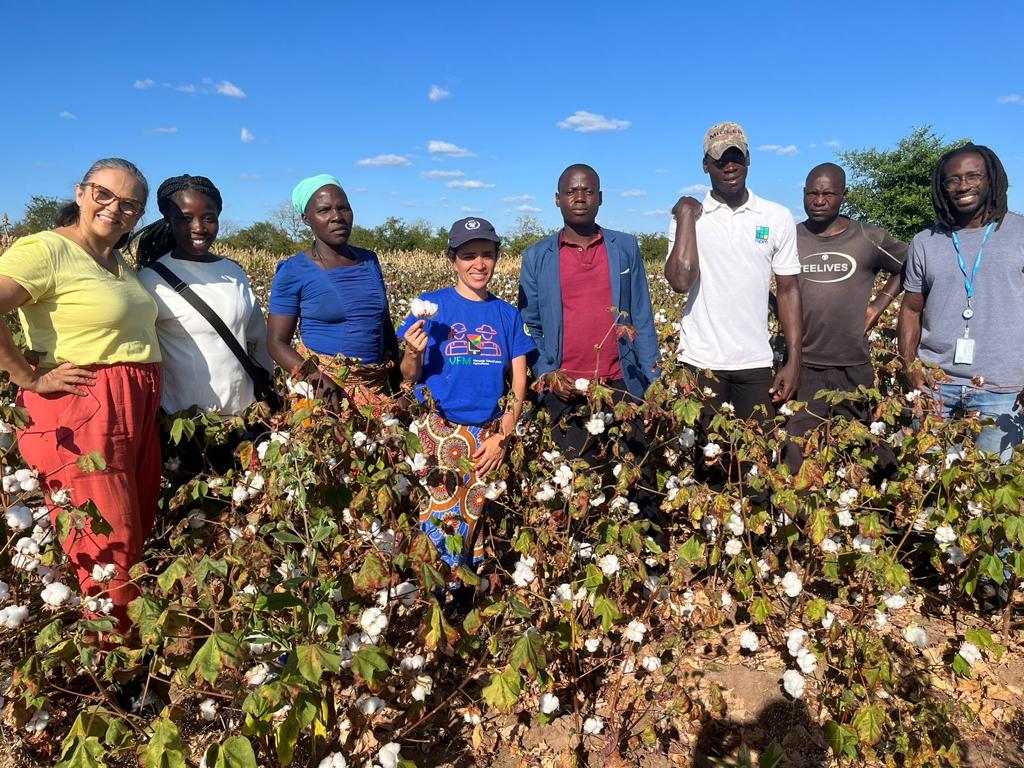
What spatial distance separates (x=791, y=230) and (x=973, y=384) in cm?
101

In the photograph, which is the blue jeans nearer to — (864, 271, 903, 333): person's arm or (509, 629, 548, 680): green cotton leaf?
(864, 271, 903, 333): person's arm

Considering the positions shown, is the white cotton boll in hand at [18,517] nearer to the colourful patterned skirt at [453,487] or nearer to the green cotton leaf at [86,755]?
the green cotton leaf at [86,755]

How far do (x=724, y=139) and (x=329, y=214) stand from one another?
5.87ft

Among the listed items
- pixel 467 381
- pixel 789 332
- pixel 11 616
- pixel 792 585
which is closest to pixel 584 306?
pixel 467 381

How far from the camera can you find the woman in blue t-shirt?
110 inches

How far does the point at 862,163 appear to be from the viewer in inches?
1340

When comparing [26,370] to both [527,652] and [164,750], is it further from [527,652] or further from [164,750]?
[527,652]

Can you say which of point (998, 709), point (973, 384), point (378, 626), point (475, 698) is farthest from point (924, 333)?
point (378, 626)

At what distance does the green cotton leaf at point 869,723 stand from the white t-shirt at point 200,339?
2511 millimetres

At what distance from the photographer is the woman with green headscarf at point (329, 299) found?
2.95m

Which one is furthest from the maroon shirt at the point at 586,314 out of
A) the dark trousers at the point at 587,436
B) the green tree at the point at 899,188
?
the green tree at the point at 899,188

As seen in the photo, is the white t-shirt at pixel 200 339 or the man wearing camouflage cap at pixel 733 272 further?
the man wearing camouflage cap at pixel 733 272

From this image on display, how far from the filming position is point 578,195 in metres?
3.12

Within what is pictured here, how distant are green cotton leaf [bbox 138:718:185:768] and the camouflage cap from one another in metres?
2.93
